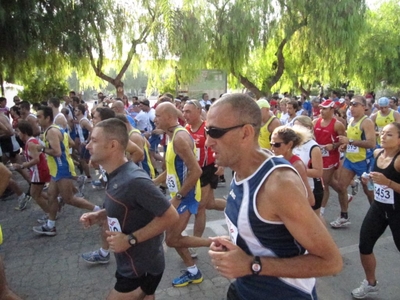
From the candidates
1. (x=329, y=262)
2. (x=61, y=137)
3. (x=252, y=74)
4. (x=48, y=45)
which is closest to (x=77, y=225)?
(x=61, y=137)

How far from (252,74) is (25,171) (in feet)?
62.3

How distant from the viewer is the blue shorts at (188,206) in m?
3.94

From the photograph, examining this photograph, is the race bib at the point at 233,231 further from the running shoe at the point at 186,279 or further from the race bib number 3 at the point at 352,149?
the race bib number 3 at the point at 352,149

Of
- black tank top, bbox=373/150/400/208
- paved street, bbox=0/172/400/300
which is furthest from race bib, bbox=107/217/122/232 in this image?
black tank top, bbox=373/150/400/208

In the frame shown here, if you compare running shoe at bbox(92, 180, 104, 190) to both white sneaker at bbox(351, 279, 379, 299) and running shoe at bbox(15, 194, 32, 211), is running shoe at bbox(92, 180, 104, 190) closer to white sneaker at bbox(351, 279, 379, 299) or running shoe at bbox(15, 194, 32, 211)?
running shoe at bbox(15, 194, 32, 211)

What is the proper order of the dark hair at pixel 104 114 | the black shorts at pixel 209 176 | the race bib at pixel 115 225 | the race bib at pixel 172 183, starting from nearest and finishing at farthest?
the race bib at pixel 115 225 < the race bib at pixel 172 183 < the dark hair at pixel 104 114 < the black shorts at pixel 209 176

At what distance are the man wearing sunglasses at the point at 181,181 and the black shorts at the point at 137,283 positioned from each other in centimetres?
112

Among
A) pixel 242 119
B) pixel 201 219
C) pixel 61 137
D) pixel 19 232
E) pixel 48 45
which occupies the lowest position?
pixel 19 232

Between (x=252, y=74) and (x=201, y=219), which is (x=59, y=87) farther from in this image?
(x=201, y=219)

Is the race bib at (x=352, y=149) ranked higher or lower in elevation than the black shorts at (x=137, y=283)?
higher

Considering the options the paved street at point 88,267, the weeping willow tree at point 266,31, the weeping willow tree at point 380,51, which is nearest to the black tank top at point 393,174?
the paved street at point 88,267

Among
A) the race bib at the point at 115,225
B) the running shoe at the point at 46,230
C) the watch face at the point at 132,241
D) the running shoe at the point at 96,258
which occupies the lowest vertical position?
the running shoe at the point at 46,230

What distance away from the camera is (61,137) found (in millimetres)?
5414

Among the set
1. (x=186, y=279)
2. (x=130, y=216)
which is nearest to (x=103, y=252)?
(x=186, y=279)
